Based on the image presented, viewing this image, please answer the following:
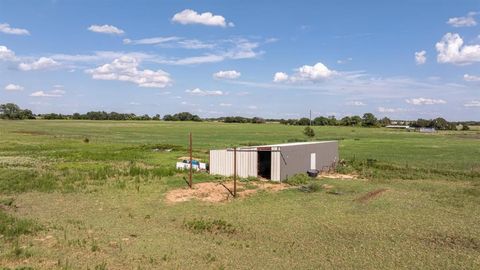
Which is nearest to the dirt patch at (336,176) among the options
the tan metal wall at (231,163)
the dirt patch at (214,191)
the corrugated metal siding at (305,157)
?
the corrugated metal siding at (305,157)

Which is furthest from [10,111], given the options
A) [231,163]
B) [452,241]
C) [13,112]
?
[452,241]

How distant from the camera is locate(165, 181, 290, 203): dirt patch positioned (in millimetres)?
22203

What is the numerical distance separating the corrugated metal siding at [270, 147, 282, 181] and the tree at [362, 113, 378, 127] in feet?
513

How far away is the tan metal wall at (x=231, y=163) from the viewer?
29953mm

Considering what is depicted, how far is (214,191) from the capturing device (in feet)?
78.2

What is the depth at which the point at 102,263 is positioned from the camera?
478 inches

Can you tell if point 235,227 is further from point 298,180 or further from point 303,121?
point 303,121

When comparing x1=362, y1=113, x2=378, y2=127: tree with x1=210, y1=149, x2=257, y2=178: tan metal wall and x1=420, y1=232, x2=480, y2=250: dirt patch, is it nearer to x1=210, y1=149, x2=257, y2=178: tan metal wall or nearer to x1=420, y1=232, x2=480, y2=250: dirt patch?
x1=210, y1=149, x2=257, y2=178: tan metal wall

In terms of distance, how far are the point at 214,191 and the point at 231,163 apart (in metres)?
6.75

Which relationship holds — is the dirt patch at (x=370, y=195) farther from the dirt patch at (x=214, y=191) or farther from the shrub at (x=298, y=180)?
the dirt patch at (x=214, y=191)

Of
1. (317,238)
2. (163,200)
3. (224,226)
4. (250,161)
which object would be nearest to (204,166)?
(250,161)

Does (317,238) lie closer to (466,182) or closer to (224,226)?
(224,226)

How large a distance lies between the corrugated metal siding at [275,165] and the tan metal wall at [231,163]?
1492mm

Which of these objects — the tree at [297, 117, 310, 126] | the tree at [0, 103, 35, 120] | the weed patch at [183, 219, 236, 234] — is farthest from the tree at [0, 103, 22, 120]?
the weed patch at [183, 219, 236, 234]
